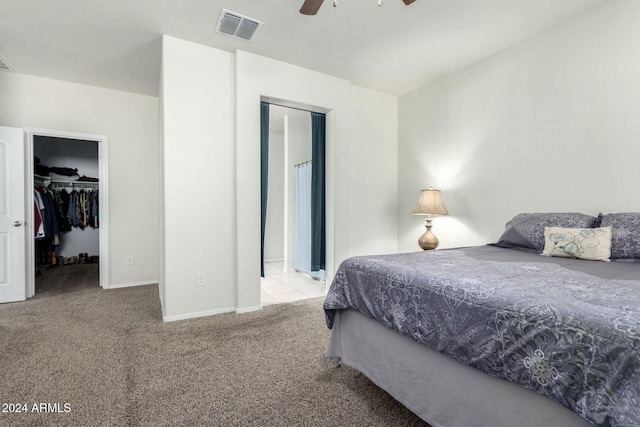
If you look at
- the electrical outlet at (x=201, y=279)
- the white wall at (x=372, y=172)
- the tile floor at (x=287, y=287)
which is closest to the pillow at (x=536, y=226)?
the white wall at (x=372, y=172)

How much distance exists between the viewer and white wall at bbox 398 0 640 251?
2.31 m

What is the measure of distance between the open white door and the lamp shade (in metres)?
4.38

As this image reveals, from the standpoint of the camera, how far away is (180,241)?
2.92 m

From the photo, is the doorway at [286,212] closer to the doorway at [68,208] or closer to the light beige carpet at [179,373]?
the light beige carpet at [179,373]

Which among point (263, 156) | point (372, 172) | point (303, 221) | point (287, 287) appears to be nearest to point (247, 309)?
point (287, 287)

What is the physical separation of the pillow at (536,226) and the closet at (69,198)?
603cm

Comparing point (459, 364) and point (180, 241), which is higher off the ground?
point (180, 241)

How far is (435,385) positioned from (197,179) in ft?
8.44

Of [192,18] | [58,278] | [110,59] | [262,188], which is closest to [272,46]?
[192,18]

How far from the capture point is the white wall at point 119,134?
3.61m

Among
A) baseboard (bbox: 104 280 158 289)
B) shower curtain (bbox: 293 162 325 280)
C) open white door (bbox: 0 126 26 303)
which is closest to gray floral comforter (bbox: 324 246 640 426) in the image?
shower curtain (bbox: 293 162 325 280)

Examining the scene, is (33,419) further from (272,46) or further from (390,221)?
(390,221)

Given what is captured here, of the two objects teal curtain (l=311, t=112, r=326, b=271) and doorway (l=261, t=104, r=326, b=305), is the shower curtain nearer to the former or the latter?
doorway (l=261, t=104, r=326, b=305)

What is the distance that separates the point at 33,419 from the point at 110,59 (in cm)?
318
